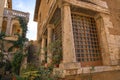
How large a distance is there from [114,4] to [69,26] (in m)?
3.68

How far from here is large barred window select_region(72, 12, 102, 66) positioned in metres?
5.84

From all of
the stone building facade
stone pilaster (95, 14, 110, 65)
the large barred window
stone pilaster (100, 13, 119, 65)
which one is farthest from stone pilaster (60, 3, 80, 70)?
stone pilaster (100, 13, 119, 65)

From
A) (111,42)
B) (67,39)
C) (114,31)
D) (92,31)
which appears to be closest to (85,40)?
(92,31)

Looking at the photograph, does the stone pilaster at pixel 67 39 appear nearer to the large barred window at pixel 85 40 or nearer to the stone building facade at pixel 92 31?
the stone building facade at pixel 92 31

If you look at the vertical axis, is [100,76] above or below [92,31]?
below

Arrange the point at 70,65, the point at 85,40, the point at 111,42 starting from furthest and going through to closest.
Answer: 1. the point at 85,40
2. the point at 111,42
3. the point at 70,65

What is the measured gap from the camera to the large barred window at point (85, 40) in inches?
230

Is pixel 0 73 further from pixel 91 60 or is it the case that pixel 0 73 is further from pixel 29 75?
pixel 91 60

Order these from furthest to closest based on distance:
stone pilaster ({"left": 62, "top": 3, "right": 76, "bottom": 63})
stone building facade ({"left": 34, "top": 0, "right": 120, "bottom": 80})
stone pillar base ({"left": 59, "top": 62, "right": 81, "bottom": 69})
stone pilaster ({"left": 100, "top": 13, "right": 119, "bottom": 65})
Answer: stone pilaster ({"left": 100, "top": 13, "right": 119, "bottom": 65}) → stone building facade ({"left": 34, "top": 0, "right": 120, "bottom": 80}) → stone pilaster ({"left": 62, "top": 3, "right": 76, "bottom": 63}) → stone pillar base ({"left": 59, "top": 62, "right": 81, "bottom": 69})

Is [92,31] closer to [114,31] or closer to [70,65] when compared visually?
[114,31]

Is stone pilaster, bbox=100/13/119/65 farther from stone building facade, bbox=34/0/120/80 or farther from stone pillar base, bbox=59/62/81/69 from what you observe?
stone pillar base, bbox=59/62/81/69

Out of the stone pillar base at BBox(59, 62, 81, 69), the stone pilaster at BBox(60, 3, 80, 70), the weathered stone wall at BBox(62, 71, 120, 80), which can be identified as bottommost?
the weathered stone wall at BBox(62, 71, 120, 80)

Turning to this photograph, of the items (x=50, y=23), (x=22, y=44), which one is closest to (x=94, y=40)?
(x=50, y=23)

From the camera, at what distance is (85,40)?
6.18m
